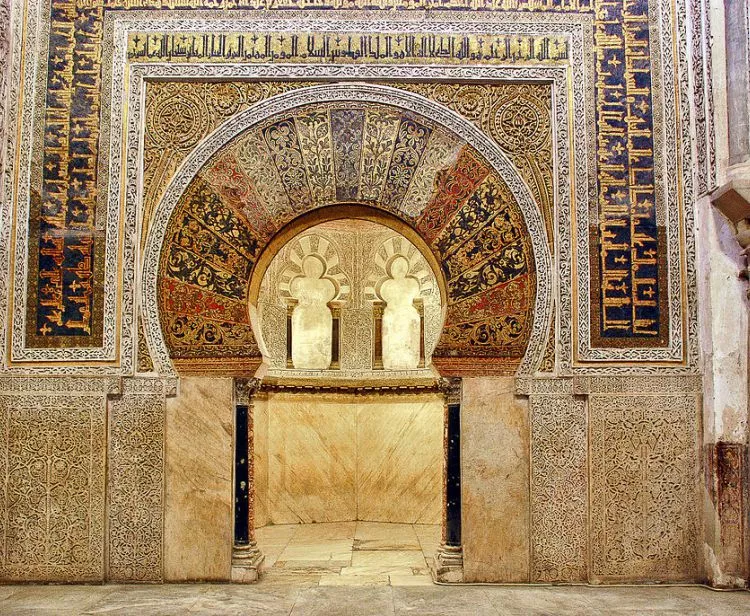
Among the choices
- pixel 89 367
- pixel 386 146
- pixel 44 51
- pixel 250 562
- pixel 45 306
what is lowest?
pixel 250 562

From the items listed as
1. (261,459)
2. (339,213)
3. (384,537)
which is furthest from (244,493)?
(261,459)

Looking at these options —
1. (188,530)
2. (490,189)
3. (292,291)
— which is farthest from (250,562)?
(292,291)

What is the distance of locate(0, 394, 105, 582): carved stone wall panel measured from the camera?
5555mm

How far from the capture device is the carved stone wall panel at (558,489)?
5555mm

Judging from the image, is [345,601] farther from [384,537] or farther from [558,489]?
[384,537]

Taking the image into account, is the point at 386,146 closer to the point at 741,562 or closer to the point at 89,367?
the point at 89,367

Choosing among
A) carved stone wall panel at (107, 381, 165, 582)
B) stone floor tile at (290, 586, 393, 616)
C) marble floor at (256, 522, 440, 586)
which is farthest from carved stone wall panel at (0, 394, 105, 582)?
stone floor tile at (290, 586, 393, 616)

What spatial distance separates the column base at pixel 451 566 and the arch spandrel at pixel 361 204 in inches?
45.5

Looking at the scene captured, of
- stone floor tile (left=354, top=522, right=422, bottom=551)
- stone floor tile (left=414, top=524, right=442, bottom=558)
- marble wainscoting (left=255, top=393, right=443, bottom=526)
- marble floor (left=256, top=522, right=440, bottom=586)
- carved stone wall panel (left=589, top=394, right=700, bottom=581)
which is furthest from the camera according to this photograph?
marble wainscoting (left=255, top=393, right=443, bottom=526)

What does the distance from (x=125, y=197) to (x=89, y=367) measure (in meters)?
1.14

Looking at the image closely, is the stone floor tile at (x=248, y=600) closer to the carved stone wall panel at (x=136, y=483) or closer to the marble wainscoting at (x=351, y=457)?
the carved stone wall panel at (x=136, y=483)

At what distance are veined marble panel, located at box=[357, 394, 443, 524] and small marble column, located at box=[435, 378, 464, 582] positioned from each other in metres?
2.55

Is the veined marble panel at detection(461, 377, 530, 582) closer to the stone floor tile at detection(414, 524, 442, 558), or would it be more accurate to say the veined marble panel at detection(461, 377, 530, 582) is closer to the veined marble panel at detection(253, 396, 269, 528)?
the stone floor tile at detection(414, 524, 442, 558)

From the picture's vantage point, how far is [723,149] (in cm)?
568
